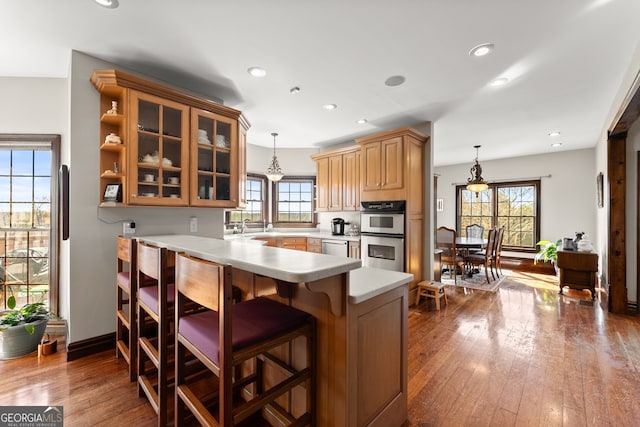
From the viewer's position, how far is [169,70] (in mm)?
2617

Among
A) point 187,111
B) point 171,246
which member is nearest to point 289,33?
point 187,111

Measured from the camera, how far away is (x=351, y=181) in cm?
464

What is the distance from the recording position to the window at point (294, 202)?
18.9 feet

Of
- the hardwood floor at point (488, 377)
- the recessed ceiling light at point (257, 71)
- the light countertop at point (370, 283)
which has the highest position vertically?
the recessed ceiling light at point (257, 71)

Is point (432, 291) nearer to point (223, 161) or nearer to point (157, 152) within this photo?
point (223, 161)

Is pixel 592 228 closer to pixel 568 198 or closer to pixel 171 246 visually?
pixel 568 198

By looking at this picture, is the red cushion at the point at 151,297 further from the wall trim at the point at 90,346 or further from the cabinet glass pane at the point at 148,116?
the cabinet glass pane at the point at 148,116

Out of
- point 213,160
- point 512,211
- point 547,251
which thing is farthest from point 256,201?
point 512,211

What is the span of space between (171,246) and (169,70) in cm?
183

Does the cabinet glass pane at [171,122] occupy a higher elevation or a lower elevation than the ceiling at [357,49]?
lower

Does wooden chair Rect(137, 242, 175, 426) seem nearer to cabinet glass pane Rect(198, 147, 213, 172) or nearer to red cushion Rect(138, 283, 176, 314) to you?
red cushion Rect(138, 283, 176, 314)

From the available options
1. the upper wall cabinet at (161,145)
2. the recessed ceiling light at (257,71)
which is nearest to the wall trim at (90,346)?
the upper wall cabinet at (161,145)

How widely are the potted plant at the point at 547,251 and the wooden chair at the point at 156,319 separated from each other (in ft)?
19.7

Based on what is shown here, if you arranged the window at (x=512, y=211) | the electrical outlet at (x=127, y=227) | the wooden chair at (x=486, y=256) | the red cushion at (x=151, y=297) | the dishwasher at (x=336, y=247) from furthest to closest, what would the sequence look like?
1. the window at (x=512, y=211)
2. the wooden chair at (x=486, y=256)
3. the dishwasher at (x=336, y=247)
4. the electrical outlet at (x=127, y=227)
5. the red cushion at (x=151, y=297)
